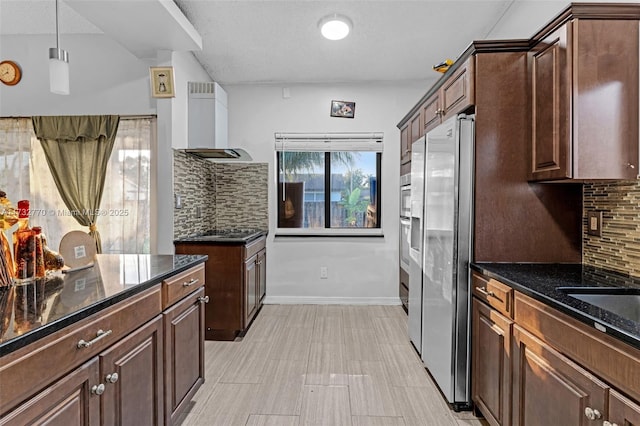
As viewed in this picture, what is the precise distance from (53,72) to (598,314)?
2561 mm

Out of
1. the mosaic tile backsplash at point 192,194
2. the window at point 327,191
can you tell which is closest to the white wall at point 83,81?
the mosaic tile backsplash at point 192,194

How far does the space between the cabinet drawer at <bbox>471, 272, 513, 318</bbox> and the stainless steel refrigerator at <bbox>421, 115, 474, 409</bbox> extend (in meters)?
0.10

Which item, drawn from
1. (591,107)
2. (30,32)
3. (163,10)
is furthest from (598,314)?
(30,32)

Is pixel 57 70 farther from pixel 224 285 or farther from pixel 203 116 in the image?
pixel 224 285

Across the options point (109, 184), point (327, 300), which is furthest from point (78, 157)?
point (327, 300)

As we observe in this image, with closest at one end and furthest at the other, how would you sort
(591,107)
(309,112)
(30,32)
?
(591,107) < (30,32) < (309,112)

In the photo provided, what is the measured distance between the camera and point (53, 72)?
184 centimetres

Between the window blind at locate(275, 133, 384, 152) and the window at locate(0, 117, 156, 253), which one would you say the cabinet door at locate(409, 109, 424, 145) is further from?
the window at locate(0, 117, 156, 253)

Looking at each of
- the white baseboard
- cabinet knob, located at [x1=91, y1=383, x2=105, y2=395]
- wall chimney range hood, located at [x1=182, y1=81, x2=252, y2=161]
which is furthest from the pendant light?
the white baseboard

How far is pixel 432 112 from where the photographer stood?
2.77 m

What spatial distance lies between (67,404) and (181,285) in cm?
81

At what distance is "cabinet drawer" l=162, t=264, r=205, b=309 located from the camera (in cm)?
166

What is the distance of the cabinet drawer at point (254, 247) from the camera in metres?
3.24

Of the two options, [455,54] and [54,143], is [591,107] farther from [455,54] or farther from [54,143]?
[54,143]
